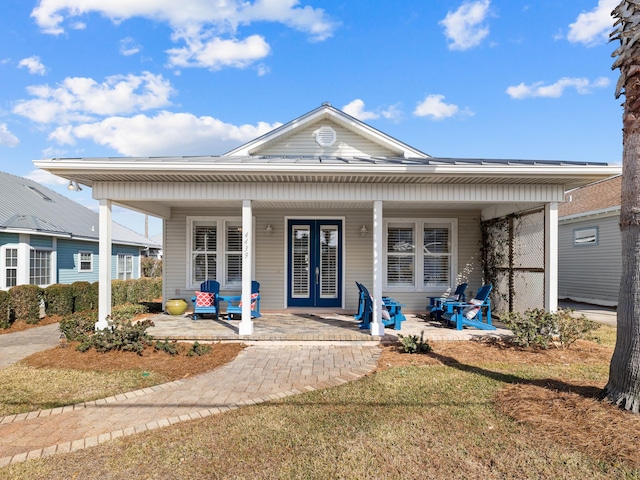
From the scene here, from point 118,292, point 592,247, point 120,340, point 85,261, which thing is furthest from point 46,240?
point 592,247

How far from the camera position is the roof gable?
9492mm

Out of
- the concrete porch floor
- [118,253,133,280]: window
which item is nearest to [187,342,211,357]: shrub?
the concrete porch floor

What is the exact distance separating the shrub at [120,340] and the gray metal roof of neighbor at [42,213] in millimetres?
7693

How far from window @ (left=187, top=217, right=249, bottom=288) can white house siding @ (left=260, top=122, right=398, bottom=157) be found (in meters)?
2.28

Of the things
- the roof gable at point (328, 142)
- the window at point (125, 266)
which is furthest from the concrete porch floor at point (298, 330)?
the window at point (125, 266)

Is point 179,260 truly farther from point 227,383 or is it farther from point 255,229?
point 227,383

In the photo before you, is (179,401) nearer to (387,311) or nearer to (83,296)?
(387,311)

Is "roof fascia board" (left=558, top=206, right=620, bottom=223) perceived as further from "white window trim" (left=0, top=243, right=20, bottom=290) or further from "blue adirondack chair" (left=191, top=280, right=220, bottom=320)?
"white window trim" (left=0, top=243, right=20, bottom=290)

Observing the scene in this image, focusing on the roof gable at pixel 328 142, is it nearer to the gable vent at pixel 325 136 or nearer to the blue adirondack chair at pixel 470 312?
→ the gable vent at pixel 325 136

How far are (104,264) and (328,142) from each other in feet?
19.6

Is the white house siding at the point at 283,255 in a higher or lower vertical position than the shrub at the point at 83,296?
higher

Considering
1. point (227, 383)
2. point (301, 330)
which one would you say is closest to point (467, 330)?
point (301, 330)

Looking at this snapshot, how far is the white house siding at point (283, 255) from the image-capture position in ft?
30.6

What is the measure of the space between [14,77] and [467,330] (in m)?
15.4
